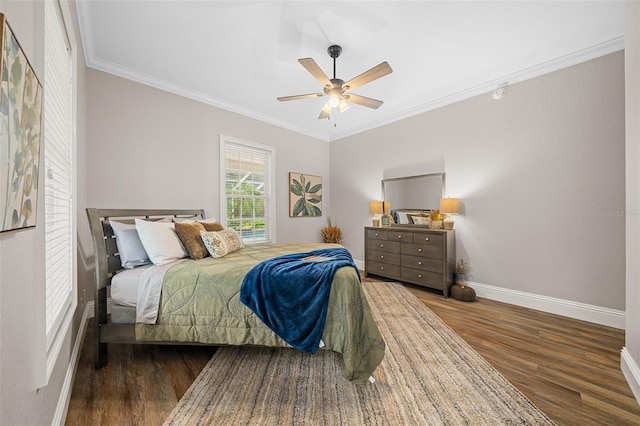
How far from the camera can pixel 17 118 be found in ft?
2.56

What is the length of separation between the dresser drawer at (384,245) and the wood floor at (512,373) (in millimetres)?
1369

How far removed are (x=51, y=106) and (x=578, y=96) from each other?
14.7 ft

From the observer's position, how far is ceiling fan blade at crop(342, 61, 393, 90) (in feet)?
7.06

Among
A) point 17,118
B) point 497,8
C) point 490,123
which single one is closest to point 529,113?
point 490,123

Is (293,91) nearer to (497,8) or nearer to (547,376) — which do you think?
(497,8)

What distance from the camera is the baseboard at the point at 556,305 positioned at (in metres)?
2.53

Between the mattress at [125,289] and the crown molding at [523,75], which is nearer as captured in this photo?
the mattress at [125,289]

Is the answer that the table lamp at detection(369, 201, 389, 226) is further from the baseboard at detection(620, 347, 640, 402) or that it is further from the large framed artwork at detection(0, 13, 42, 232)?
the large framed artwork at detection(0, 13, 42, 232)

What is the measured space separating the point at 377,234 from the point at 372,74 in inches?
99.6

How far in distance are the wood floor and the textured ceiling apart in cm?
282

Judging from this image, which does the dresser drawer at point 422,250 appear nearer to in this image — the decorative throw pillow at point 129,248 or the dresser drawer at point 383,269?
the dresser drawer at point 383,269

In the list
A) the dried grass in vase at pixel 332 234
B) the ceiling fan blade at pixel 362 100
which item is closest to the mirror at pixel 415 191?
the dried grass in vase at pixel 332 234

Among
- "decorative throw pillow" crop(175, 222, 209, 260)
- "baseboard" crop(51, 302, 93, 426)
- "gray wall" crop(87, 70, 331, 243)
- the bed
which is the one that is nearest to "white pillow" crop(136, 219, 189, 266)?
"decorative throw pillow" crop(175, 222, 209, 260)

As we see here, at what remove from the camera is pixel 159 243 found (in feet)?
7.00
